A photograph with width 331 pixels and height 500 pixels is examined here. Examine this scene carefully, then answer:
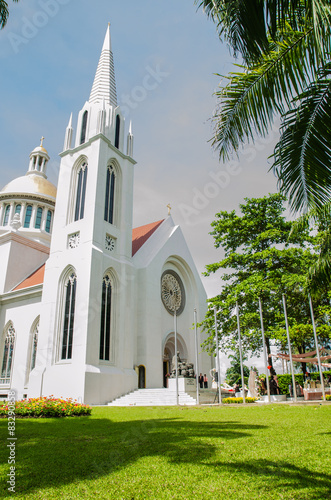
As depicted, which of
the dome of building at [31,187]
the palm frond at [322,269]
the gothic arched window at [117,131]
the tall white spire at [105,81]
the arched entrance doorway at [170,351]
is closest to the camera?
the palm frond at [322,269]

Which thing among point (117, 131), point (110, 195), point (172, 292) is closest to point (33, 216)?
point (117, 131)

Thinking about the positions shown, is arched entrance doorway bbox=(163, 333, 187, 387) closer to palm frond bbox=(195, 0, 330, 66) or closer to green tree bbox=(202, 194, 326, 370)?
green tree bbox=(202, 194, 326, 370)

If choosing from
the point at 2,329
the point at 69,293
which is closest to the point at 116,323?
the point at 69,293

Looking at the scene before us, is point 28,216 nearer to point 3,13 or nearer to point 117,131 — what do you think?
point 117,131

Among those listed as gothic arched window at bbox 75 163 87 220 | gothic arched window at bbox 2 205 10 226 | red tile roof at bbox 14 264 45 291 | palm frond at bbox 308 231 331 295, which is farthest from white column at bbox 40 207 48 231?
palm frond at bbox 308 231 331 295

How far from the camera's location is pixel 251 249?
2155cm

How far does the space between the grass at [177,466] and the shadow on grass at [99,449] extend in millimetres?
11

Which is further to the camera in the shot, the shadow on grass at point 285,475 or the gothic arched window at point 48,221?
the gothic arched window at point 48,221

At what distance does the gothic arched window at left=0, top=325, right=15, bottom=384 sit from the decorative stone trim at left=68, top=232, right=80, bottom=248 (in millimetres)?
8986

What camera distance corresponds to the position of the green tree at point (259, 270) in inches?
758

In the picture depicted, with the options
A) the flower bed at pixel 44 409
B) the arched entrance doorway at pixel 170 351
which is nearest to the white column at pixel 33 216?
the arched entrance doorway at pixel 170 351

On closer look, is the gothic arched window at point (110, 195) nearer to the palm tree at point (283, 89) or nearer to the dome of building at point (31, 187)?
the dome of building at point (31, 187)

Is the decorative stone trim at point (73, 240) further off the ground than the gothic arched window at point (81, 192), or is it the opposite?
the gothic arched window at point (81, 192)

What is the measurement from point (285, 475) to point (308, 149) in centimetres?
427
